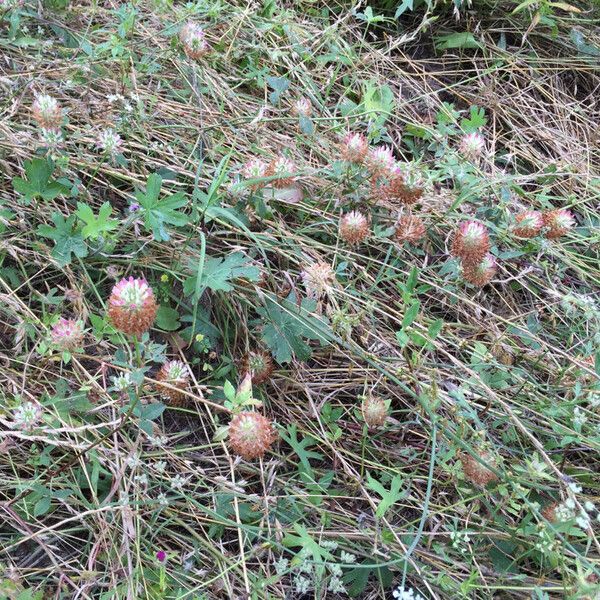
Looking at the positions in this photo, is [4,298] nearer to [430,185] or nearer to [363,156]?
[363,156]

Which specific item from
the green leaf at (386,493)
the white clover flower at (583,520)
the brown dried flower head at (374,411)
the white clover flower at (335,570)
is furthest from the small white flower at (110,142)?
the white clover flower at (583,520)

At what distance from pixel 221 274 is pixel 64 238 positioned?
1.36 ft

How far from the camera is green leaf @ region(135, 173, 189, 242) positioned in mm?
1592

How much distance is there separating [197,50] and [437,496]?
4.72 feet

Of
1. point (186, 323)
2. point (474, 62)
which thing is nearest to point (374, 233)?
point (186, 323)

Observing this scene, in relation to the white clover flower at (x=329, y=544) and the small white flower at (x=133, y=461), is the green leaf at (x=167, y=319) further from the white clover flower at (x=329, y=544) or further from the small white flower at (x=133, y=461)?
the white clover flower at (x=329, y=544)

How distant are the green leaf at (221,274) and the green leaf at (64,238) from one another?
0.29 metres

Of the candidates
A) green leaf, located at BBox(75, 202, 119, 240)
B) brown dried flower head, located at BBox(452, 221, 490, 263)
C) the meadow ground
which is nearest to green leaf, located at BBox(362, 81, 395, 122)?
the meadow ground

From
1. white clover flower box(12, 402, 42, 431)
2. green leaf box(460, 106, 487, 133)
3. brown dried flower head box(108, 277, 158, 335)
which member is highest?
brown dried flower head box(108, 277, 158, 335)

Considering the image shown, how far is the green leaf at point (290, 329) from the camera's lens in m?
1.59

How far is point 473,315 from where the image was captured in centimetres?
188

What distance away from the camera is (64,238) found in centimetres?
162

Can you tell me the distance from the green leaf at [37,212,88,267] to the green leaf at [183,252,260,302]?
0.29m

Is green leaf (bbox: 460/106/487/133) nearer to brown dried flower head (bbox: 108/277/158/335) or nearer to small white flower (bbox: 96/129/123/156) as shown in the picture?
small white flower (bbox: 96/129/123/156)
